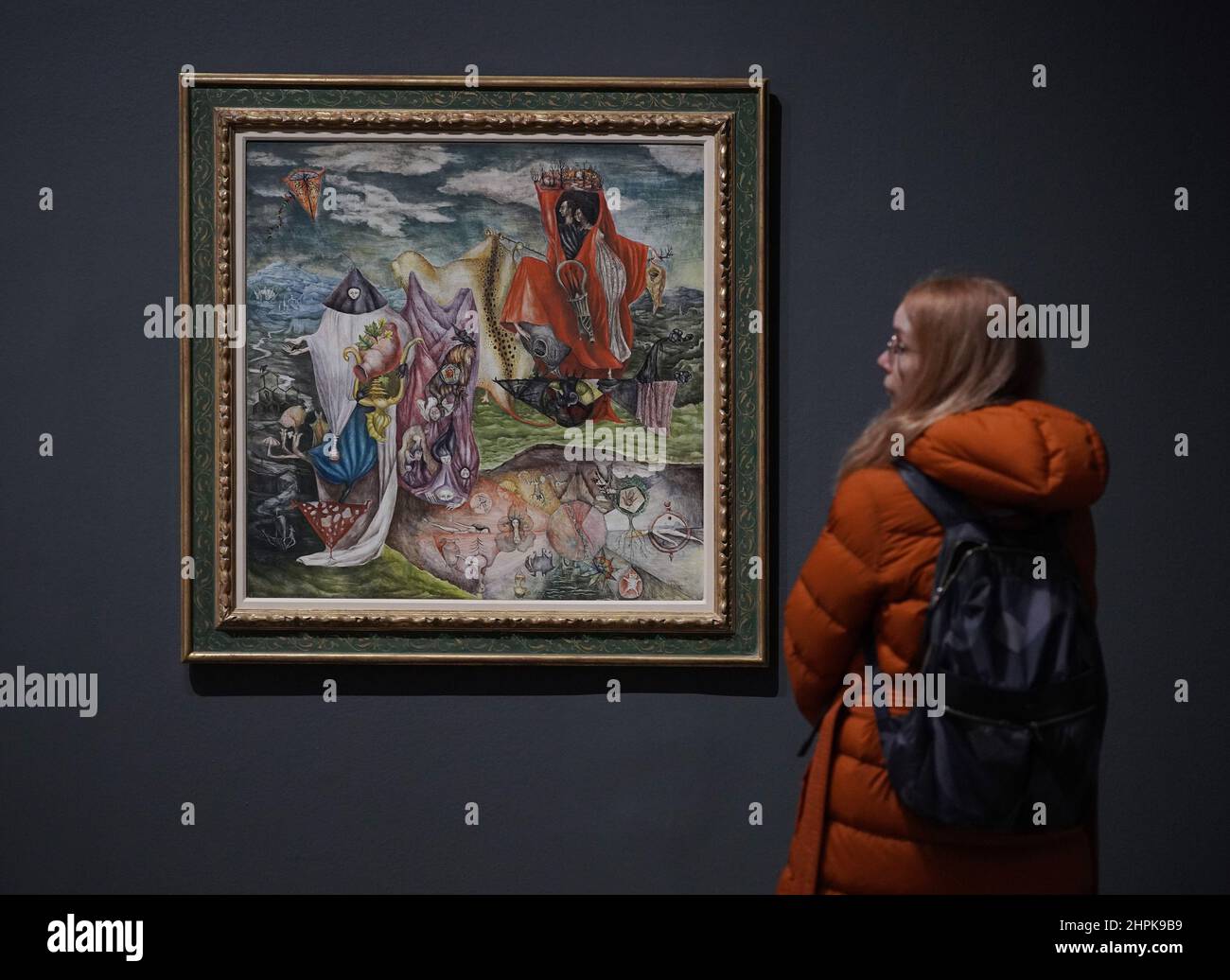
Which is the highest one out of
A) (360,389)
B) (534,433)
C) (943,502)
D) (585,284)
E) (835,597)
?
(585,284)

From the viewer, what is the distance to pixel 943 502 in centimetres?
149

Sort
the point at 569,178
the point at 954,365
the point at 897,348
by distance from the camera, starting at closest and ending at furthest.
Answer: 1. the point at 954,365
2. the point at 897,348
3. the point at 569,178

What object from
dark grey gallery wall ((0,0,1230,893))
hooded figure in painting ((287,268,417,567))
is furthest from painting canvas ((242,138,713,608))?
dark grey gallery wall ((0,0,1230,893))

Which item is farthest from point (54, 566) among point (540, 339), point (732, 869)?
point (732, 869)

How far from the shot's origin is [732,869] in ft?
7.88

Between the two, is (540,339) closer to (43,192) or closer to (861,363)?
(861,363)

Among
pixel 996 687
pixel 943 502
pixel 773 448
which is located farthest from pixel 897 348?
pixel 773 448

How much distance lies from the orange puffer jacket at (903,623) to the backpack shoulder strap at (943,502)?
0.05ft

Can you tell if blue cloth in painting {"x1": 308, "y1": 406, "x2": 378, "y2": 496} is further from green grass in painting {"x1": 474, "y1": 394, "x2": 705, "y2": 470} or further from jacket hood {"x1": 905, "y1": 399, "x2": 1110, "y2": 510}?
jacket hood {"x1": 905, "y1": 399, "x2": 1110, "y2": 510}

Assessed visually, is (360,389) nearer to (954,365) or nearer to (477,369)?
(477,369)

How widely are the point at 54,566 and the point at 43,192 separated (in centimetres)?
93

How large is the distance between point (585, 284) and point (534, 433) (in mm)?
388

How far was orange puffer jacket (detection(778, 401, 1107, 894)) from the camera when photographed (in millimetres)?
1451

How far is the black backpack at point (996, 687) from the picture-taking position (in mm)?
1464
